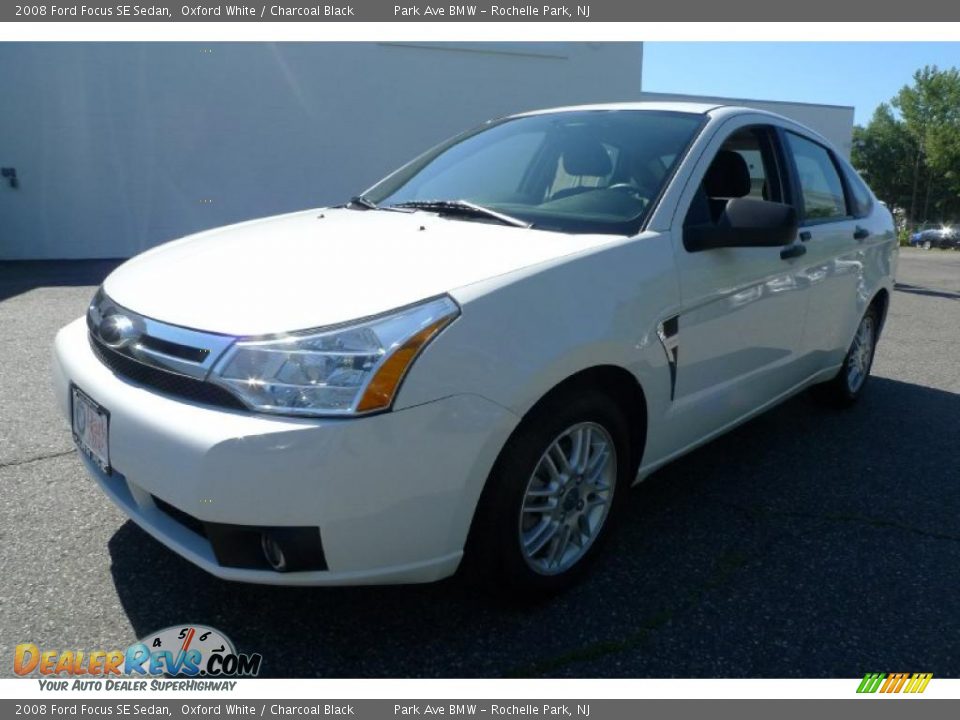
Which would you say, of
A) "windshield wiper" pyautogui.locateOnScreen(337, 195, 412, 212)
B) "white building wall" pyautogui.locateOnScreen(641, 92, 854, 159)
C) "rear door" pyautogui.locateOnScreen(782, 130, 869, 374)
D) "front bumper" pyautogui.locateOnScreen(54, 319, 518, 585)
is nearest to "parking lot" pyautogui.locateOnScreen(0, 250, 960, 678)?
"front bumper" pyautogui.locateOnScreen(54, 319, 518, 585)

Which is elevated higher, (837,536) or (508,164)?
(508,164)

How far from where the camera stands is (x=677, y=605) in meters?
2.49

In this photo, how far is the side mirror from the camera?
8.85 feet

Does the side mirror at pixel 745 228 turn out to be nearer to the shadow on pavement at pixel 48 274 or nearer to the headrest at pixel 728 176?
the headrest at pixel 728 176

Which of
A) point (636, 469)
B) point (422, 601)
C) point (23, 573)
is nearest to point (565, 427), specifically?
point (636, 469)

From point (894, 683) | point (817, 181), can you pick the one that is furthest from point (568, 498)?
point (817, 181)

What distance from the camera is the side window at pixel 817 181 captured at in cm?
372

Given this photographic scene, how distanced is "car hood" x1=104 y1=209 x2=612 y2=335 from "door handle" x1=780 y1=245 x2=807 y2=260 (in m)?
1.16

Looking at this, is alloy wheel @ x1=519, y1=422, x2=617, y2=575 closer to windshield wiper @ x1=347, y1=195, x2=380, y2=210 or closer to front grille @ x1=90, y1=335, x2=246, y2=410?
front grille @ x1=90, y1=335, x2=246, y2=410

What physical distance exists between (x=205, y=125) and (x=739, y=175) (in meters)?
11.2

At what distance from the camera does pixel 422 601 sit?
2432mm

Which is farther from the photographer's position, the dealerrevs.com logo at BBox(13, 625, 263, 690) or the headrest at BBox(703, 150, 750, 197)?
the headrest at BBox(703, 150, 750, 197)

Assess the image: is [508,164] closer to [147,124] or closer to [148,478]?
[148,478]
